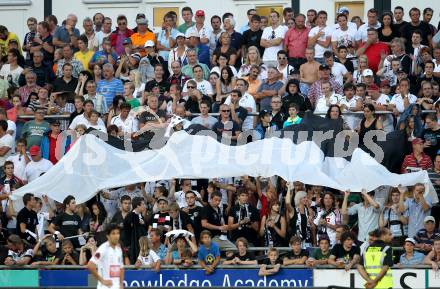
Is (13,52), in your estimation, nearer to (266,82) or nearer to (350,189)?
(266,82)

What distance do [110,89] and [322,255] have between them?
7.11m

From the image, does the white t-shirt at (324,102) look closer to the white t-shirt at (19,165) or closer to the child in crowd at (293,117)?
the child in crowd at (293,117)

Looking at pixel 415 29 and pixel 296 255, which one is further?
pixel 415 29

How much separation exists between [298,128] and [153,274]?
13.6 feet

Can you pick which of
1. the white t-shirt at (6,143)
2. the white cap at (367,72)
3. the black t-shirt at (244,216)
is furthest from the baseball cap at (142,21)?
the black t-shirt at (244,216)

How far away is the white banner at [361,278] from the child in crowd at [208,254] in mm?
1933

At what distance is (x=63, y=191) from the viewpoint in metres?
29.6

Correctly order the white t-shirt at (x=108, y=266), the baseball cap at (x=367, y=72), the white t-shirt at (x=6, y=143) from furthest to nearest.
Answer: the white t-shirt at (x=6, y=143)
the baseball cap at (x=367, y=72)
the white t-shirt at (x=108, y=266)

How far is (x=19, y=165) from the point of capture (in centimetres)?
3106

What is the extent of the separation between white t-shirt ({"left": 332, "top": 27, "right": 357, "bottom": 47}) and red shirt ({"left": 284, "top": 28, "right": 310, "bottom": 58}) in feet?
1.91

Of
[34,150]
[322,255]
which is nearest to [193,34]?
[34,150]

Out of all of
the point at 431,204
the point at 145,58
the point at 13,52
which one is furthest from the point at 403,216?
the point at 13,52

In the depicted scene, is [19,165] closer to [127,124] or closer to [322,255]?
[127,124]

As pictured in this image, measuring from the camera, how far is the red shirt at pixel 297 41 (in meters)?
32.8
